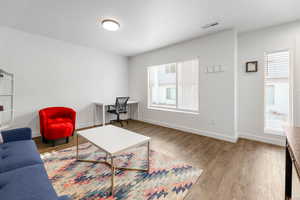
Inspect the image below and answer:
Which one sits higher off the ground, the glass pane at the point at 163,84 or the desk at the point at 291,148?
the glass pane at the point at 163,84

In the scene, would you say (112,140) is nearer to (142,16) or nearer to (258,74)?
(142,16)

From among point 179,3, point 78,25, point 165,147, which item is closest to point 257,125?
point 165,147

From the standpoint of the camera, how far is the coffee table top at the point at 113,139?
1.55 meters

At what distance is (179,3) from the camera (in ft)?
6.64

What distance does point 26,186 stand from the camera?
0.95 meters

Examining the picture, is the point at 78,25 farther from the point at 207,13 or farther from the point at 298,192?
the point at 298,192

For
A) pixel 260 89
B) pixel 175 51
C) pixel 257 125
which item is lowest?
pixel 257 125

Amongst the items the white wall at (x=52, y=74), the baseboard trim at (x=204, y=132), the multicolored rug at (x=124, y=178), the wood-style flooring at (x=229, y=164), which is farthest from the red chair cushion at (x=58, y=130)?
the baseboard trim at (x=204, y=132)

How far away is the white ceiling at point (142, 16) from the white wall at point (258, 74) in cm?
22

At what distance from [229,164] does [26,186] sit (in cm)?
242

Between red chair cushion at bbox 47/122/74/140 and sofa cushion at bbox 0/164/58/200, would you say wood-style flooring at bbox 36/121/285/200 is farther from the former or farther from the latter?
sofa cushion at bbox 0/164/58/200

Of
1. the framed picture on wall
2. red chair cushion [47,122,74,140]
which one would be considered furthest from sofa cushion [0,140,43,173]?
the framed picture on wall

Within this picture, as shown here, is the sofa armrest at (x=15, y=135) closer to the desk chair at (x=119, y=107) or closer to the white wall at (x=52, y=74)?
the white wall at (x=52, y=74)

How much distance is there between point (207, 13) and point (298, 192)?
277cm
